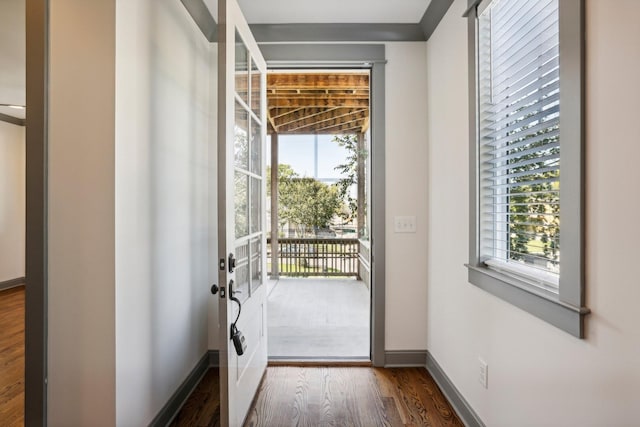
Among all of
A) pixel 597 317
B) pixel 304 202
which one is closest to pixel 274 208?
pixel 304 202

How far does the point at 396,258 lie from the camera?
2.41 meters

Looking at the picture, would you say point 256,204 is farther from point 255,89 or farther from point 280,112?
point 280,112

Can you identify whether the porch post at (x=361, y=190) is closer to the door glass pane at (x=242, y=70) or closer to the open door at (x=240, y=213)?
the open door at (x=240, y=213)

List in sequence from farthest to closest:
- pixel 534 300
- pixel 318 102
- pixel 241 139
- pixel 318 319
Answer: pixel 318 102 → pixel 318 319 → pixel 241 139 → pixel 534 300

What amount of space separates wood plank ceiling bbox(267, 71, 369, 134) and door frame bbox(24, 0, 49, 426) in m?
2.37

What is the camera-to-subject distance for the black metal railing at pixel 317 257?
235 inches

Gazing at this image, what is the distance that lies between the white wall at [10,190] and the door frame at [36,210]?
49.1 inches

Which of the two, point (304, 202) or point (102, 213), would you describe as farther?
point (304, 202)

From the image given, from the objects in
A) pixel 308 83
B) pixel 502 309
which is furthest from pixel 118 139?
pixel 308 83

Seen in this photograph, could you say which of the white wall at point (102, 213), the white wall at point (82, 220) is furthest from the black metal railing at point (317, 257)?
the white wall at point (82, 220)

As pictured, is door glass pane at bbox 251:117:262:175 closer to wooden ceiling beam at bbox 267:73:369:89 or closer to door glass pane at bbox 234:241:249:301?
door glass pane at bbox 234:241:249:301

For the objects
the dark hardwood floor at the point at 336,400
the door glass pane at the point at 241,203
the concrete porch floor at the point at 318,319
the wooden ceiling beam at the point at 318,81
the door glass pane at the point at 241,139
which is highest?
the wooden ceiling beam at the point at 318,81

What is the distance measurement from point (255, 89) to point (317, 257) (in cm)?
430

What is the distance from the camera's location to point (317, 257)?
6.05m
